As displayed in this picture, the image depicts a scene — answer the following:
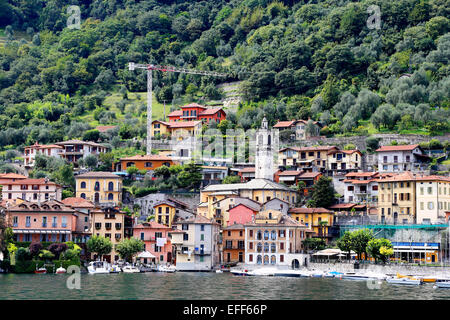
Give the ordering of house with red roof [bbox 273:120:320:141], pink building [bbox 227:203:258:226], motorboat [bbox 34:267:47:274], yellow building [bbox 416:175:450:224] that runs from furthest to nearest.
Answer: house with red roof [bbox 273:120:320:141] → pink building [bbox 227:203:258:226] → yellow building [bbox 416:175:450:224] → motorboat [bbox 34:267:47:274]

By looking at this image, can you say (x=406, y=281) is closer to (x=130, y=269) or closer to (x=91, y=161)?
(x=130, y=269)

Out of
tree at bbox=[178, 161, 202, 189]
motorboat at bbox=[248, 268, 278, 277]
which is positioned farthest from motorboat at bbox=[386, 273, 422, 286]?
tree at bbox=[178, 161, 202, 189]

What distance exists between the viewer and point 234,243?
91.5 metres

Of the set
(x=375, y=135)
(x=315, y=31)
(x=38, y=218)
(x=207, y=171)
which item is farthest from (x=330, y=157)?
(x=315, y=31)

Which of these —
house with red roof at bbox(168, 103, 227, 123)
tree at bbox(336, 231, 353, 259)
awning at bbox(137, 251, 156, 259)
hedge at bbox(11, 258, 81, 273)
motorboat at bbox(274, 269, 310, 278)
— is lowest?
motorboat at bbox(274, 269, 310, 278)

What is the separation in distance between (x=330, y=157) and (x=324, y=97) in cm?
2029

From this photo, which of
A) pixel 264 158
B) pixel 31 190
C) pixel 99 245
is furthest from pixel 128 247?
pixel 264 158

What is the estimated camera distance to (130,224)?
9394 cm

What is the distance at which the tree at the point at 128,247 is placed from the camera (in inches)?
3388

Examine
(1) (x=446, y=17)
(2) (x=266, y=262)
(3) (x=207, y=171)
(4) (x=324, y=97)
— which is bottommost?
A: (2) (x=266, y=262)

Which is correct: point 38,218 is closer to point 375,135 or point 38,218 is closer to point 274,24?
point 375,135

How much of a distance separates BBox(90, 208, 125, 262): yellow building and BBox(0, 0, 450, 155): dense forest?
32401 millimetres

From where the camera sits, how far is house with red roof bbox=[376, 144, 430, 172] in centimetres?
9844

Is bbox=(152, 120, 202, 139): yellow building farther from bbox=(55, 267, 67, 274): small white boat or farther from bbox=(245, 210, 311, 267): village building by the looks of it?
bbox=(55, 267, 67, 274): small white boat
